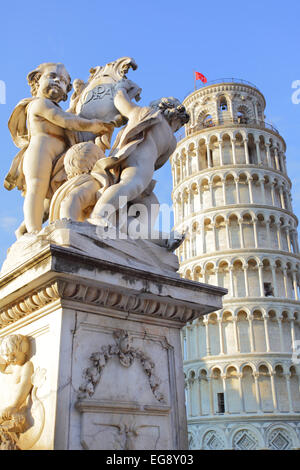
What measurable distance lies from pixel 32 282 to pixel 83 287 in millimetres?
293

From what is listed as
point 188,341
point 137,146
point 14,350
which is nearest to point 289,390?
point 188,341

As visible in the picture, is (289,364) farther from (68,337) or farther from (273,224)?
(68,337)

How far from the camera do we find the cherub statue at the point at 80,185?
3.42m

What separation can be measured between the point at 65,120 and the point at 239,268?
120 feet

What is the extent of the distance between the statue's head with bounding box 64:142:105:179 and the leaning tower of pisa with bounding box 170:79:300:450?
3370cm

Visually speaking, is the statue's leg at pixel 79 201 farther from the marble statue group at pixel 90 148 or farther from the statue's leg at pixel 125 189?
the statue's leg at pixel 125 189

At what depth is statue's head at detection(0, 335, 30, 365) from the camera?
288 centimetres

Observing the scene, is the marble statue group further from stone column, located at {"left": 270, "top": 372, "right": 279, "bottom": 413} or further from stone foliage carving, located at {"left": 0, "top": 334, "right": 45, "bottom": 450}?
stone column, located at {"left": 270, "top": 372, "right": 279, "bottom": 413}

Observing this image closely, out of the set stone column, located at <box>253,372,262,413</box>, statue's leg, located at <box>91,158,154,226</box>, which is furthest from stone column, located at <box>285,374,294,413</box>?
statue's leg, located at <box>91,158,154,226</box>

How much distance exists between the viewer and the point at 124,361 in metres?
2.85

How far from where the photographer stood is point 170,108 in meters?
4.02

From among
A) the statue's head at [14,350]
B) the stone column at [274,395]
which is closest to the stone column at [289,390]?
the stone column at [274,395]

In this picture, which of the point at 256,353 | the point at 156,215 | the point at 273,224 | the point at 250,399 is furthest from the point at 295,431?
the point at 156,215

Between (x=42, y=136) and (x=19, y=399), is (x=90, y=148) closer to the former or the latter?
(x=42, y=136)
